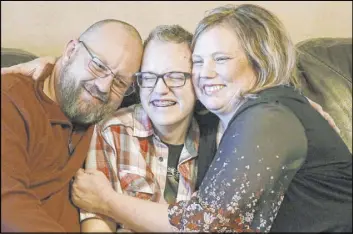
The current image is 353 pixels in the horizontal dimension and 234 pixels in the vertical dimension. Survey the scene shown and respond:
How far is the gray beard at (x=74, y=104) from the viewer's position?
3.98 ft

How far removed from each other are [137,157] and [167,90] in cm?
19

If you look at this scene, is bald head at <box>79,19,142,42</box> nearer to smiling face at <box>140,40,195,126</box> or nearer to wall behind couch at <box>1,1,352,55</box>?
smiling face at <box>140,40,195,126</box>

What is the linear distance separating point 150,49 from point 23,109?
0.35 meters

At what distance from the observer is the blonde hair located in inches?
44.9

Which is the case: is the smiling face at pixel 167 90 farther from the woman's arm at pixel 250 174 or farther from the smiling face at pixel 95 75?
the woman's arm at pixel 250 174

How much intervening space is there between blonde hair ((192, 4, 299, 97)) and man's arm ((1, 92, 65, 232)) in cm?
48

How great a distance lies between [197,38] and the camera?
3.96ft

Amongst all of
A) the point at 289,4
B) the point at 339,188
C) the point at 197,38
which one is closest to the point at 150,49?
the point at 197,38

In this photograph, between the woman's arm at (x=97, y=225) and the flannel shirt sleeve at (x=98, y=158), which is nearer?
the woman's arm at (x=97, y=225)

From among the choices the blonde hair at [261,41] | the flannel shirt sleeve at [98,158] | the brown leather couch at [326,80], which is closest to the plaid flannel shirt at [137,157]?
the flannel shirt sleeve at [98,158]

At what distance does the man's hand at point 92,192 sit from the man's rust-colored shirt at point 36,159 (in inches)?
0.8

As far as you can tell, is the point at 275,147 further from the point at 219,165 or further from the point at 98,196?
the point at 98,196

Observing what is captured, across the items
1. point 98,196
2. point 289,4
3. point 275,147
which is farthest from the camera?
point 289,4

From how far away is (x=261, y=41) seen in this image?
3.76 ft
